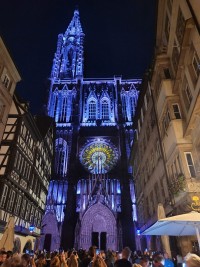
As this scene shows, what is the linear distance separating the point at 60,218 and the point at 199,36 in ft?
113

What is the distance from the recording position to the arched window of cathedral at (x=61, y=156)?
1645 inches

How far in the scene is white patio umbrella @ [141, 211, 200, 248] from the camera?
6.78m

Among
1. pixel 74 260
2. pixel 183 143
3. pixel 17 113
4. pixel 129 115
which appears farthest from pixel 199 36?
pixel 129 115

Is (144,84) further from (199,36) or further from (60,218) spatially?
(60,218)

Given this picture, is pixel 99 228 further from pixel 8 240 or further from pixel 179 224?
pixel 179 224

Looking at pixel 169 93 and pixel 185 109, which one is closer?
pixel 185 109

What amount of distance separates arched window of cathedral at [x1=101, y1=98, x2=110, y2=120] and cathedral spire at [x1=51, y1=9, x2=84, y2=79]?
933 cm

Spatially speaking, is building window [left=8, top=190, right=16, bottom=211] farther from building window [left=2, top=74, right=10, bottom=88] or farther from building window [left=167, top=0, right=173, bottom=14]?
building window [left=167, top=0, right=173, bottom=14]

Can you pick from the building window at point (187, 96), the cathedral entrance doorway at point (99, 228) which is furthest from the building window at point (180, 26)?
the cathedral entrance doorway at point (99, 228)

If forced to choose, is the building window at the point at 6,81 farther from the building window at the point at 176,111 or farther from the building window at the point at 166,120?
the building window at the point at 176,111

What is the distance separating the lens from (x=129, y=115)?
4862 centimetres

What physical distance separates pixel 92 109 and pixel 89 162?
13714 millimetres

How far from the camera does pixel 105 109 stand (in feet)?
168

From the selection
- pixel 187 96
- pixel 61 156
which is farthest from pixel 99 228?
pixel 187 96
